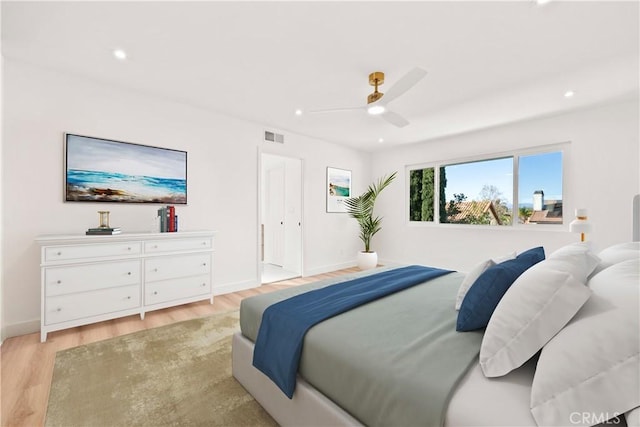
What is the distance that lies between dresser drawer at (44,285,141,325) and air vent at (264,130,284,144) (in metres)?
2.66

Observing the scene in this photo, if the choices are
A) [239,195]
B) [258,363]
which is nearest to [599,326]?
[258,363]

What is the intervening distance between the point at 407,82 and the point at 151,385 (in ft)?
9.32

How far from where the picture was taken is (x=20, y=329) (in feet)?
8.54

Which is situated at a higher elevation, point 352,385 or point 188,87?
point 188,87

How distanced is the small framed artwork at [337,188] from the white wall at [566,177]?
1.12m

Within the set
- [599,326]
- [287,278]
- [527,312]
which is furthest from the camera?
[287,278]

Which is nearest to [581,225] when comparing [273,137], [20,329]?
[273,137]

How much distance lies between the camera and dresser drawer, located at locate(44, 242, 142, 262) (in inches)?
98.3

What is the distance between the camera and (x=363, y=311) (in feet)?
5.36

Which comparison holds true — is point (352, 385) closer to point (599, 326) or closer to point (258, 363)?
point (258, 363)

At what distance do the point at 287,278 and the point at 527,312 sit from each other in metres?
4.10

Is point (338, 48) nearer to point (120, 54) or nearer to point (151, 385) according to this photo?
point (120, 54)

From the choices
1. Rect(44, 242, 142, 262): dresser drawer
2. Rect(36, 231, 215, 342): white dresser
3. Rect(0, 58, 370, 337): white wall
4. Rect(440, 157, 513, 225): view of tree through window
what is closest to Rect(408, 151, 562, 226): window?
Rect(440, 157, 513, 225): view of tree through window

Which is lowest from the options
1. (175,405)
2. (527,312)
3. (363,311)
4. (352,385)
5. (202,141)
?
(175,405)
